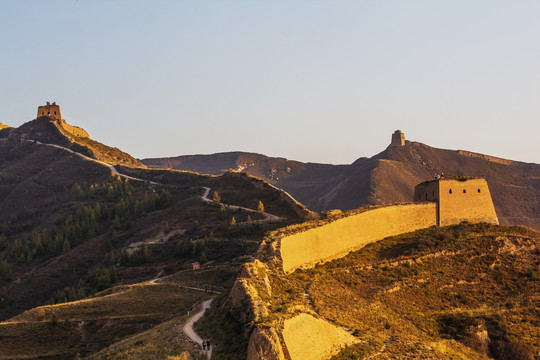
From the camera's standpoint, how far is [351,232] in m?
32.9

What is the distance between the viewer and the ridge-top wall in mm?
26969

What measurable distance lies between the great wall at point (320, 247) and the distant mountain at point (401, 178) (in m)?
51.0

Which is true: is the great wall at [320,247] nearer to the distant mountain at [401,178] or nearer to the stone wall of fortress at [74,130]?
the distant mountain at [401,178]

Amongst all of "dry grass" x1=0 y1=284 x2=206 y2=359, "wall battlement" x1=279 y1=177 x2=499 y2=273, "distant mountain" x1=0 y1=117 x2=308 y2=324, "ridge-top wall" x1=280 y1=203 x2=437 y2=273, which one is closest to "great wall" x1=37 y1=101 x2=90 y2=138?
"distant mountain" x1=0 y1=117 x2=308 y2=324

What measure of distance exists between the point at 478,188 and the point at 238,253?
21.9 m

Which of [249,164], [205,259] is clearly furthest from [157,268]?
[249,164]

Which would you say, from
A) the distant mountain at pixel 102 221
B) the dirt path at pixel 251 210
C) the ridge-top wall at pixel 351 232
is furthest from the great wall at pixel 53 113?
the ridge-top wall at pixel 351 232

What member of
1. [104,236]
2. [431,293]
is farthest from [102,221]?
[431,293]

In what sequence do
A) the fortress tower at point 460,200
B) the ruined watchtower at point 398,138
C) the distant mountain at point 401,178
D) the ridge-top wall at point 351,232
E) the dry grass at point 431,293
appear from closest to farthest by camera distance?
the dry grass at point 431,293 → the ridge-top wall at point 351,232 → the fortress tower at point 460,200 → the distant mountain at point 401,178 → the ruined watchtower at point 398,138

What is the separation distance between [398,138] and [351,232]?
99343 mm

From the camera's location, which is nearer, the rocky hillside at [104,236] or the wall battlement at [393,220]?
the wall battlement at [393,220]

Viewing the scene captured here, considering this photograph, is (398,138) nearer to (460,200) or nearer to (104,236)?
(104,236)

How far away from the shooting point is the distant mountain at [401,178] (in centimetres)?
9856

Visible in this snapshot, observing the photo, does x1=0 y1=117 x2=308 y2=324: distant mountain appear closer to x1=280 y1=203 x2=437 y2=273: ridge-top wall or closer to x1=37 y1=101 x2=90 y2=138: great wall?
x1=280 y1=203 x2=437 y2=273: ridge-top wall
